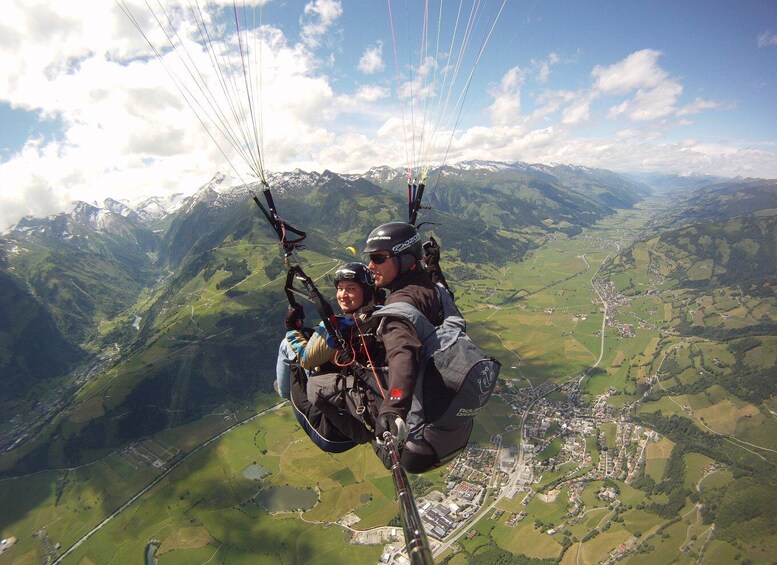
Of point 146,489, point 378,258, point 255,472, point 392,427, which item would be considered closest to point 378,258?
point 378,258

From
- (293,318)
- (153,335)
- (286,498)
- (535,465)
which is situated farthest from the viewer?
(153,335)

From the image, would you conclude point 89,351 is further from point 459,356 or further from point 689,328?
point 689,328

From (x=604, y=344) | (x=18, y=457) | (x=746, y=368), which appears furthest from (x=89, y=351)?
(x=746, y=368)

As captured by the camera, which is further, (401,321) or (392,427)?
(401,321)

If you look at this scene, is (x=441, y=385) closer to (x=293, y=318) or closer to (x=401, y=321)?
(x=401, y=321)

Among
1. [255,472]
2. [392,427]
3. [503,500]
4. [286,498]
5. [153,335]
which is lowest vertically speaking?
[153,335]

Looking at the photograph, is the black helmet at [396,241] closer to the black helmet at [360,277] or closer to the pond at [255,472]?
the black helmet at [360,277]

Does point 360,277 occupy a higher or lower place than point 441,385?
higher

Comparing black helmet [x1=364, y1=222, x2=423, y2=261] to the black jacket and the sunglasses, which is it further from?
the black jacket
